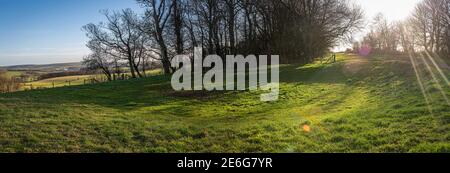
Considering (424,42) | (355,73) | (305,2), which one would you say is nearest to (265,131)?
(355,73)

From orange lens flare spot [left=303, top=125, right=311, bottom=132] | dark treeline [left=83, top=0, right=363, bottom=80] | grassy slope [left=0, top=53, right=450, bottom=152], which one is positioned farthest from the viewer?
dark treeline [left=83, top=0, right=363, bottom=80]

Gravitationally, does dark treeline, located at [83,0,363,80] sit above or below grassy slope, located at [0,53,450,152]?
above

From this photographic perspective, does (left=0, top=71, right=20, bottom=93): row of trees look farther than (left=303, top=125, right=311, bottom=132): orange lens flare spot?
Yes

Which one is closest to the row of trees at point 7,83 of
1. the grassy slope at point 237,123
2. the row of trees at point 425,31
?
the grassy slope at point 237,123

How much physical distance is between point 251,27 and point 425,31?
3411 centimetres

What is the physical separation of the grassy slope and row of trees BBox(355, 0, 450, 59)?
124ft

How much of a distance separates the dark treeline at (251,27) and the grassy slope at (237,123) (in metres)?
21.0

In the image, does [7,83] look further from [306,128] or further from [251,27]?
[306,128]
